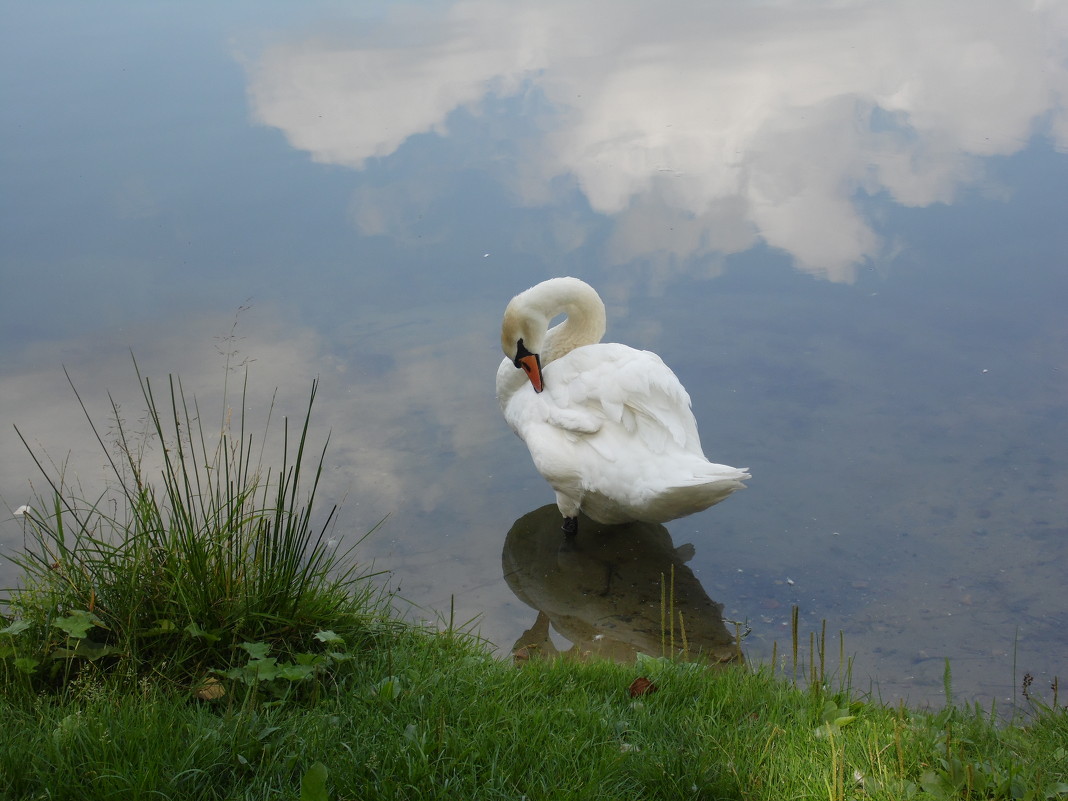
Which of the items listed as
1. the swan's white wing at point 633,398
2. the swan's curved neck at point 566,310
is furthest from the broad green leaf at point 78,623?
the swan's curved neck at point 566,310

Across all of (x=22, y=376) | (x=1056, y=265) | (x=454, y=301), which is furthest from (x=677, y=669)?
(x=1056, y=265)

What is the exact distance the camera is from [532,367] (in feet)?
16.2

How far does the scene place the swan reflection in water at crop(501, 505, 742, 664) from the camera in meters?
3.93

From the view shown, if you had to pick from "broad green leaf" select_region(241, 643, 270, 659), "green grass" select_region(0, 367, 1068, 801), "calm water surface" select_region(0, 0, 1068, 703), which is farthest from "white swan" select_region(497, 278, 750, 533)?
"broad green leaf" select_region(241, 643, 270, 659)

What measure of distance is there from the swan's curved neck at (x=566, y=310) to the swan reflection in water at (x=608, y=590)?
96cm

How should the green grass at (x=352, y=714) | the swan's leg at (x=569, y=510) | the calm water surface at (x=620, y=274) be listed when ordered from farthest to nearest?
1. the swan's leg at (x=569, y=510)
2. the calm water surface at (x=620, y=274)
3. the green grass at (x=352, y=714)

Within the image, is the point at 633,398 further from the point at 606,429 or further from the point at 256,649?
the point at 256,649

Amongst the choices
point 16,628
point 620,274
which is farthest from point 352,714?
point 620,274

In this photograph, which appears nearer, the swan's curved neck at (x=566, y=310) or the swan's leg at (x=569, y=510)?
the swan's leg at (x=569, y=510)

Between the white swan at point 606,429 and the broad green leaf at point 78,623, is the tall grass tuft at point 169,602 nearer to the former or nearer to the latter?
the broad green leaf at point 78,623

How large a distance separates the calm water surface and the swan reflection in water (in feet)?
0.06

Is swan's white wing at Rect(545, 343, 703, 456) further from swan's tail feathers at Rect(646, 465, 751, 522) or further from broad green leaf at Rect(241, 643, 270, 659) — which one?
broad green leaf at Rect(241, 643, 270, 659)

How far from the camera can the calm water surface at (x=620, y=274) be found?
168 inches

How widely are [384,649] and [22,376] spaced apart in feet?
11.3
